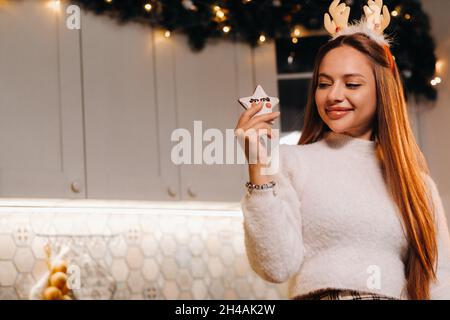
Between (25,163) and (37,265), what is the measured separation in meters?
0.49

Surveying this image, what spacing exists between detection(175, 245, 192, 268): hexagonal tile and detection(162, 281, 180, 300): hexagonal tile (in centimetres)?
7

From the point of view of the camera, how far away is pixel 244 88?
2092mm

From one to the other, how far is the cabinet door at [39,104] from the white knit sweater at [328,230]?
0.73 meters

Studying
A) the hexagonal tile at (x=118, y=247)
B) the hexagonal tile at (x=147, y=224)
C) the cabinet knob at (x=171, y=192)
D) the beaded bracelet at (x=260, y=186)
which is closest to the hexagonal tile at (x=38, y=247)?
the hexagonal tile at (x=118, y=247)

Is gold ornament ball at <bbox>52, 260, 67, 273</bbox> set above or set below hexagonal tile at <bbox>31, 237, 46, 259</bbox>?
below

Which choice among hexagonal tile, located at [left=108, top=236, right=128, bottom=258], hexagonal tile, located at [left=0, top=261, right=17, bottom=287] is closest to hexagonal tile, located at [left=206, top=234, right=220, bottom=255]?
hexagonal tile, located at [left=108, top=236, right=128, bottom=258]

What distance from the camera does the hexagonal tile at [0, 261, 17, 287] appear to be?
1.99 metres

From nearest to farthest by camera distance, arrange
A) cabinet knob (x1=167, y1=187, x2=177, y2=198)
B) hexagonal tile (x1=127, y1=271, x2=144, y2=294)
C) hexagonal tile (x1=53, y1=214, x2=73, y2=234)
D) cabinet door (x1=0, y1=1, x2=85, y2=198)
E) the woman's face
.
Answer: the woman's face < cabinet door (x1=0, y1=1, x2=85, y2=198) < cabinet knob (x1=167, y1=187, x2=177, y2=198) < hexagonal tile (x1=53, y1=214, x2=73, y2=234) < hexagonal tile (x1=127, y1=271, x2=144, y2=294)

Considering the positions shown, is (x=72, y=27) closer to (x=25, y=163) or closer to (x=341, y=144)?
(x=25, y=163)

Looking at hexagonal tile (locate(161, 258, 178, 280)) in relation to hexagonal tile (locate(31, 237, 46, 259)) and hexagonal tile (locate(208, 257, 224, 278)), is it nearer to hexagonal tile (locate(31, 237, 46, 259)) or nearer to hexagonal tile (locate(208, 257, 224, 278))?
hexagonal tile (locate(208, 257, 224, 278))

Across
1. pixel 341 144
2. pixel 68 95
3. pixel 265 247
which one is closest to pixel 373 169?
pixel 341 144

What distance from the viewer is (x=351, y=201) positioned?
1172mm

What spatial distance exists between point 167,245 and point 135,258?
12 centimetres

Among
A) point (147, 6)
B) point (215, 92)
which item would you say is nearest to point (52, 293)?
point (215, 92)
